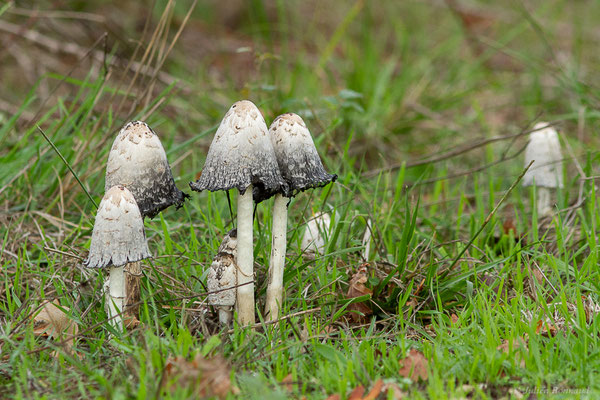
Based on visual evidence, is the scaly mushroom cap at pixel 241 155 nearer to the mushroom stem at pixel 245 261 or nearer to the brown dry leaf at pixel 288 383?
the mushroom stem at pixel 245 261

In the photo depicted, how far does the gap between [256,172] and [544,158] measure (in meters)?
2.87

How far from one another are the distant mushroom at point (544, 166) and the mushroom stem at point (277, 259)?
2357 millimetres

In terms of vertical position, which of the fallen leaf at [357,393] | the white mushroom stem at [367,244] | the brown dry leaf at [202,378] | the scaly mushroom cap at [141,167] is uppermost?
the scaly mushroom cap at [141,167]

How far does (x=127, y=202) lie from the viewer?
2.44 meters

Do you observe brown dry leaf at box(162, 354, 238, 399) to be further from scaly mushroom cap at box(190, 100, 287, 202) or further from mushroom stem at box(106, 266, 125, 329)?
scaly mushroom cap at box(190, 100, 287, 202)

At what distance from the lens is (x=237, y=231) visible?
2.72m


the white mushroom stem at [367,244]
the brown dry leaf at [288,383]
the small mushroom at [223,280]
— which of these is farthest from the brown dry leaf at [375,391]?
the white mushroom stem at [367,244]

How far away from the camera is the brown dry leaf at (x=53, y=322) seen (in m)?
2.74

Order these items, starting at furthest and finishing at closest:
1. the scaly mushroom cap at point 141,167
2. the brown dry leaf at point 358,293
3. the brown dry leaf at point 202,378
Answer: the brown dry leaf at point 358,293 → the scaly mushroom cap at point 141,167 → the brown dry leaf at point 202,378

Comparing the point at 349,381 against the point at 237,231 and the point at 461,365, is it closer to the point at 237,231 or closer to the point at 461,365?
the point at 461,365

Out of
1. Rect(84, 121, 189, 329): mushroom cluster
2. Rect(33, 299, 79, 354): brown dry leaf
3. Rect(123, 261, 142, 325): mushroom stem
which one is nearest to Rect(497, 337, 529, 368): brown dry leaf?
Rect(84, 121, 189, 329): mushroom cluster

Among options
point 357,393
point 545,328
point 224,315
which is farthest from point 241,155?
point 545,328

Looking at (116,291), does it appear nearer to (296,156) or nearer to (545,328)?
(296,156)

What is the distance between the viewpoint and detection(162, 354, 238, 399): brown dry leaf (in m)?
2.15
